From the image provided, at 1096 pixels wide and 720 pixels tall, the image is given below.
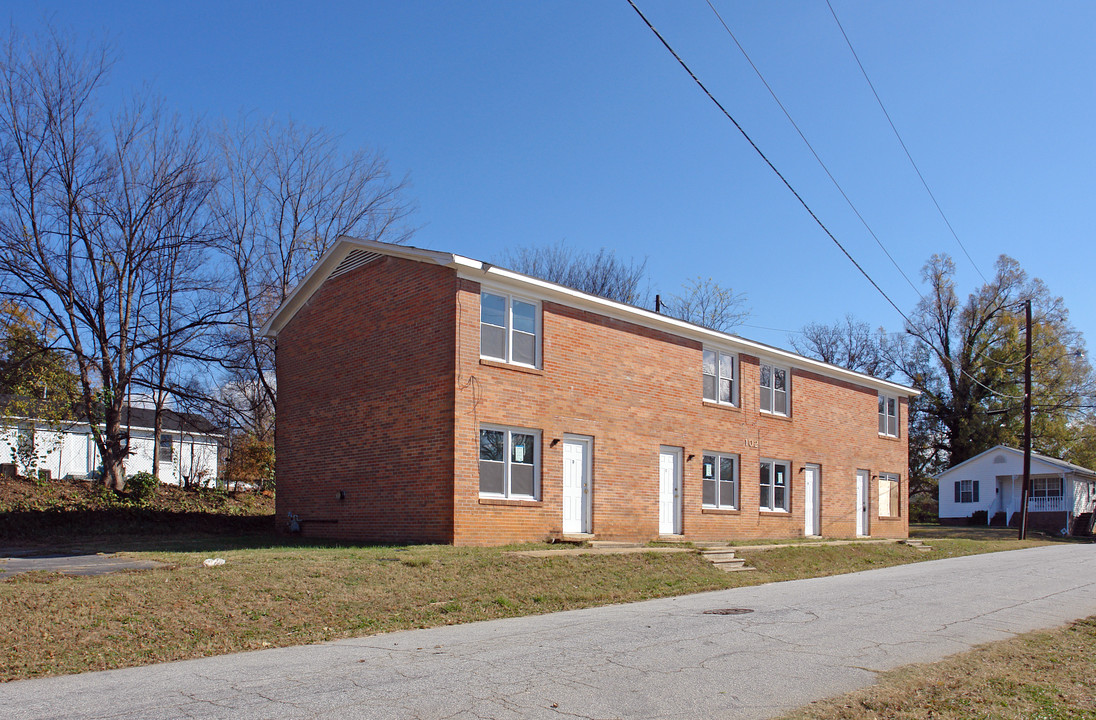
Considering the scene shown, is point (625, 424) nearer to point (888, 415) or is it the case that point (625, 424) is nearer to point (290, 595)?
point (290, 595)

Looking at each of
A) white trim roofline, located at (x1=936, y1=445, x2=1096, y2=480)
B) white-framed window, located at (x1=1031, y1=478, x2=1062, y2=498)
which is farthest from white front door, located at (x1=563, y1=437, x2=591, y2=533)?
white-framed window, located at (x1=1031, y1=478, x2=1062, y2=498)

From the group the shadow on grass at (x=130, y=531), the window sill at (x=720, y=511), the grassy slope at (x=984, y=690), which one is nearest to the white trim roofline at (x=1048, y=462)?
the window sill at (x=720, y=511)

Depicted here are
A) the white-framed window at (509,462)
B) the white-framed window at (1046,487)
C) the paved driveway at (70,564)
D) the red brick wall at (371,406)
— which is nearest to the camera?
the paved driveway at (70,564)

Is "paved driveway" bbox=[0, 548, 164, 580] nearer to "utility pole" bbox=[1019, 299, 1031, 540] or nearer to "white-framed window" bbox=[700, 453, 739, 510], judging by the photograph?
"white-framed window" bbox=[700, 453, 739, 510]

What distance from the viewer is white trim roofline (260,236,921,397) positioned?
56.9 ft

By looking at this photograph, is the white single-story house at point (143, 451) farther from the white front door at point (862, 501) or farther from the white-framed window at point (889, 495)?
the white-framed window at point (889, 495)

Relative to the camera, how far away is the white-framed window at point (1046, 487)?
46.8m

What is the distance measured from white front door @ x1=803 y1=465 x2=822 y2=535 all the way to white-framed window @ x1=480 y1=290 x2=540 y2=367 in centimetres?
1189

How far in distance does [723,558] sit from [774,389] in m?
9.19

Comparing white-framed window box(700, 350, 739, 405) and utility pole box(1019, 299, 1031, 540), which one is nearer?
white-framed window box(700, 350, 739, 405)

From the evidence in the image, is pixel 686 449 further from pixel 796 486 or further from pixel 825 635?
pixel 825 635

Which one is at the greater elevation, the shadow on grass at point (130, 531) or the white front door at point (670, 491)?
the white front door at point (670, 491)

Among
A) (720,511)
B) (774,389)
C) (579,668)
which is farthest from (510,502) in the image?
(774,389)

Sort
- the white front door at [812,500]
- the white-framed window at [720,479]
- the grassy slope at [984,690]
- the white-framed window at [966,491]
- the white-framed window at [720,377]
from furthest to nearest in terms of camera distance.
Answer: the white-framed window at [966,491]
the white front door at [812,500]
the white-framed window at [720,377]
the white-framed window at [720,479]
the grassy slope at [984,690]
